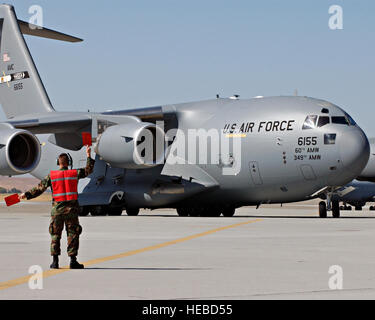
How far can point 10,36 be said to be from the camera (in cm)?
3469

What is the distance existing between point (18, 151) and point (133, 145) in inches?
170

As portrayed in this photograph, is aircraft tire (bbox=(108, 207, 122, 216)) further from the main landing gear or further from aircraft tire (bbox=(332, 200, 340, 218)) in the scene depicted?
aircraft tire (bbox=(332, 200, 340, 218))

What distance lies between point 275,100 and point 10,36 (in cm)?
1297

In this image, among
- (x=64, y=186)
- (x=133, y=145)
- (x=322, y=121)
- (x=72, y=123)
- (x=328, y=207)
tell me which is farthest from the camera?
(x=72, y=123)

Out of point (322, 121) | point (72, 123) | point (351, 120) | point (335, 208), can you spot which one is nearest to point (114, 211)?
point (72, 123)

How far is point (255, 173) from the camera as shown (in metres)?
27.6

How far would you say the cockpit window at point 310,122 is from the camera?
26.5 meters

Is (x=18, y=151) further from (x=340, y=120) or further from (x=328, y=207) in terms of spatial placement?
(x=340, y=120)

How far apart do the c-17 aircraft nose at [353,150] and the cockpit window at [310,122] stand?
96cm

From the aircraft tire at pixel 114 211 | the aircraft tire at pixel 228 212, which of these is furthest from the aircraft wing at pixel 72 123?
the aircraft tire at pixel 228 212

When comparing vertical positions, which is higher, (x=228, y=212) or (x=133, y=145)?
(x=133, y=145)

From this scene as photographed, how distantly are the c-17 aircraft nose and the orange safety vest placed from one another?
16103 mm
